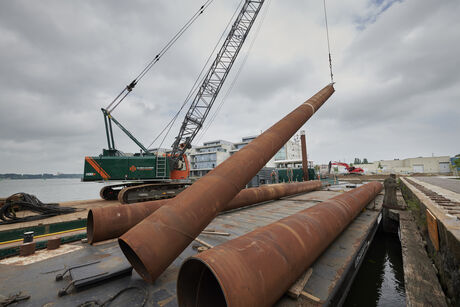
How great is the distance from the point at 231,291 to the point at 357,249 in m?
4.02

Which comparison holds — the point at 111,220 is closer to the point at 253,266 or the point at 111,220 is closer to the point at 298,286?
the point at 253,266

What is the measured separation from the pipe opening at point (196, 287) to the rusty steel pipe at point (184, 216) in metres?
0.44

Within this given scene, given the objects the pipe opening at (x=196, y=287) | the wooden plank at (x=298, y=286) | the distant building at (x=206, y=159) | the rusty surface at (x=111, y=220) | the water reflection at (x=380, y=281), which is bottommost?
the water reflection at (x=380, y=281)

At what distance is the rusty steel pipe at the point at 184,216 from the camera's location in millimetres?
2668

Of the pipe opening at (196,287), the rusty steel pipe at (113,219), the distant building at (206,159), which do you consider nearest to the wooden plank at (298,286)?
the pipe opening at (196,287)

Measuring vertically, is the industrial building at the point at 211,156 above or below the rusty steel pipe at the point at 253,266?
above

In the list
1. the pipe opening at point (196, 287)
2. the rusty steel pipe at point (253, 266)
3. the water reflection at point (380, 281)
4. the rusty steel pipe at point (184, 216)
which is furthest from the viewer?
the water reflection at point (380, 281)

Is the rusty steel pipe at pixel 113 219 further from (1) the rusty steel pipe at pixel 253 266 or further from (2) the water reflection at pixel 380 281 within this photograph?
(2) the water reflection at pixel 380 281

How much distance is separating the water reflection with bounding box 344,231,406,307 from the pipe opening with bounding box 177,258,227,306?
4552 mm

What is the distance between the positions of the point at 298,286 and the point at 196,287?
159 centimetres

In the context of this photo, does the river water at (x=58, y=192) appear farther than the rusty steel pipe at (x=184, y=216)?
Yes

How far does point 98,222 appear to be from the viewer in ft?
14.2

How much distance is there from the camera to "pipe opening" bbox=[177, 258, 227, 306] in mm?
2438

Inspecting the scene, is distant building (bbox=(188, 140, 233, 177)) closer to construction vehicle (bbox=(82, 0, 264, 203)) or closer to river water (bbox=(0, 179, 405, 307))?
construction vehicle (bbox=(82, 0, 264, 203))
